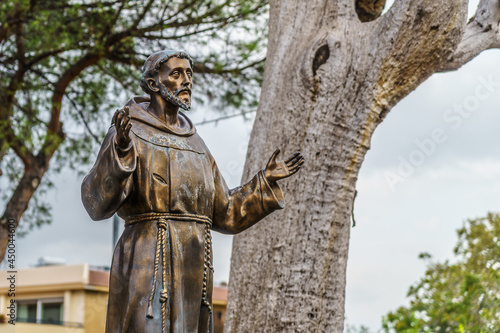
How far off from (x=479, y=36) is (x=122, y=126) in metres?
→ 4.79

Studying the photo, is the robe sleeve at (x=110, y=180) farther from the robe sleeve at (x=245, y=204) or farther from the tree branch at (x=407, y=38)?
the tree branch at (x=407, y=38)

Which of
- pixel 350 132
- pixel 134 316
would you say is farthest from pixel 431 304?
pixel 134 316

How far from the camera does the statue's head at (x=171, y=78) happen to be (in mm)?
3881

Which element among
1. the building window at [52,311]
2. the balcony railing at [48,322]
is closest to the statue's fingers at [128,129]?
the balcony railing at [48,322]

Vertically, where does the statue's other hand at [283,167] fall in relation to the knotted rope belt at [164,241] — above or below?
above

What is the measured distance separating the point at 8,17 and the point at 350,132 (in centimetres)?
531

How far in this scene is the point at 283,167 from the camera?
404 centimetres

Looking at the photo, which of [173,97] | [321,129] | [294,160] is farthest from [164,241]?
[321,129]

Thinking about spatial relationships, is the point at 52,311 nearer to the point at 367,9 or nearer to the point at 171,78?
the point at 367,9

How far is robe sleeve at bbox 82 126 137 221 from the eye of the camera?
3.57 m

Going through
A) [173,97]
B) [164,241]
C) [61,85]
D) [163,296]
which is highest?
[61,85]

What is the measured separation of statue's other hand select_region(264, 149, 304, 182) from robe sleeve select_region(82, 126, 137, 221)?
739 mm

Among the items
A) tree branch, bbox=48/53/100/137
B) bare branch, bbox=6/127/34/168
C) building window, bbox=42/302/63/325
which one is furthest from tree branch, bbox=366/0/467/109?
building window, bbox=42/302/63/325

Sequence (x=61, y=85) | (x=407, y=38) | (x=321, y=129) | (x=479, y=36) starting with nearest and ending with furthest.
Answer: (x=321, y=129), (x=407, y=38), (x=479, y=36), (x=61, y=85)
